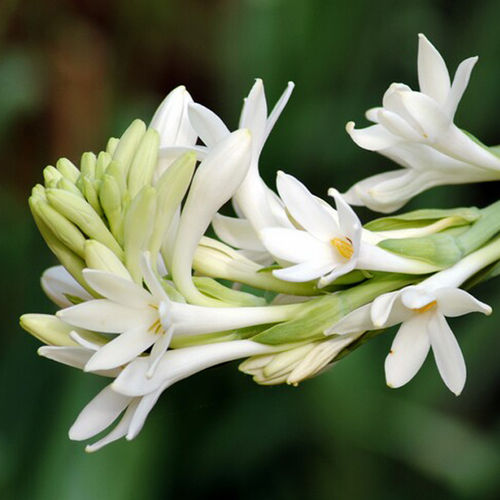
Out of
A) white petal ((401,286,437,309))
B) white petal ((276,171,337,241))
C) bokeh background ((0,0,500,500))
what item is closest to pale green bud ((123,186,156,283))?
white petal ((276,171,337,241))

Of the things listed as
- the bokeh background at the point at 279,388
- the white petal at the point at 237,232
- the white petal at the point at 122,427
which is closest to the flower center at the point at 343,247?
the white petal at the point at 237,232

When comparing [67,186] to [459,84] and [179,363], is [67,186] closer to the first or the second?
[179,363]

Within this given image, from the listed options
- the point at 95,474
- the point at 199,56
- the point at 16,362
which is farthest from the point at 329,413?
the point at 199,56

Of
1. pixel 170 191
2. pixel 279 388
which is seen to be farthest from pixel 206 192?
pixel 279 388

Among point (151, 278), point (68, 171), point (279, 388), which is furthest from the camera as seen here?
point (279, 388)

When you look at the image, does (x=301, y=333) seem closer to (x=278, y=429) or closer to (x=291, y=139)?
(x=278, y=429)

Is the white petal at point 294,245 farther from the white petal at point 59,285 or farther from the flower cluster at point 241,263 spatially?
the white petal at point 59,285
